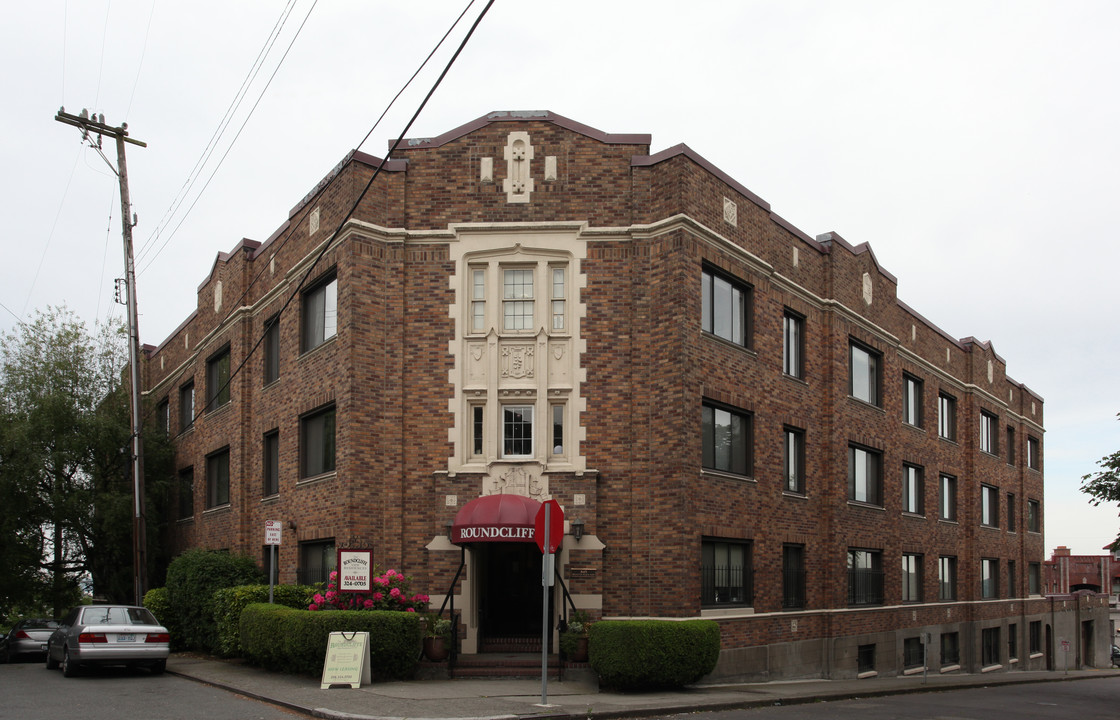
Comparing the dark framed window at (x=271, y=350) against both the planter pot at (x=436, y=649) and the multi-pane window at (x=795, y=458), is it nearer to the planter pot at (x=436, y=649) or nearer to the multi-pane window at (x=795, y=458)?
the planter pot at (x=436, y=649)

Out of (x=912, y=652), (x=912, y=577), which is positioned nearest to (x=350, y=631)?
(x=912, y=652)

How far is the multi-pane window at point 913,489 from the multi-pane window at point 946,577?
83.9 inches

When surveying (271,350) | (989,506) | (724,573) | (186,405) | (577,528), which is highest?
(271,350)

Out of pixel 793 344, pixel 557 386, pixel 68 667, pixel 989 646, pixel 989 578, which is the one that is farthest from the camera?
pixel 989 578

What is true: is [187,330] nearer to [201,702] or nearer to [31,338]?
[31,338]

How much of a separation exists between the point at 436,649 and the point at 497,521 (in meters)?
2.56

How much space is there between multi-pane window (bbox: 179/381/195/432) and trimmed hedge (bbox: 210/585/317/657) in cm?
1091

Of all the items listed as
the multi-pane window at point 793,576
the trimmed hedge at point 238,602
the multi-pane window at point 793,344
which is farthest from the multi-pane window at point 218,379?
the multi-pane window at point 793,576

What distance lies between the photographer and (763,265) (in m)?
22.0

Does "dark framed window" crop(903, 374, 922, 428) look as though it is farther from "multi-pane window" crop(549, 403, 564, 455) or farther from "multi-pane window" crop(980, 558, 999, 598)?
"multi-pane window" crop(549, 403, 564, 455)

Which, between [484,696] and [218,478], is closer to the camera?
[484,696]

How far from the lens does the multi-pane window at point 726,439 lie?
794 inches

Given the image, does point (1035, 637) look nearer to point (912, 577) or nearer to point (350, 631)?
point (912, 577)

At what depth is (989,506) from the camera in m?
36.9
